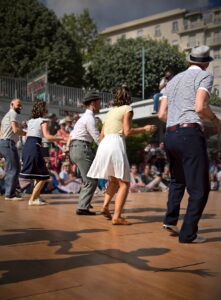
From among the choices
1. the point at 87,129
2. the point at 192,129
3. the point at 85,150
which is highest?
the point at 87,129

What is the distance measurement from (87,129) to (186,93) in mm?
2066

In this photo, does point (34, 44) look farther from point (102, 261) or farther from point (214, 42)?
point (102, 261)

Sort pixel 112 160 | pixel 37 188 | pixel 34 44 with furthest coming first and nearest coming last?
pixel 34 44 → pixel 37 188 → pixel 112 160

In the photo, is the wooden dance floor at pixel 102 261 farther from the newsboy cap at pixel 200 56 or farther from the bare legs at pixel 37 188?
the newsboy cap at pixel 200 56

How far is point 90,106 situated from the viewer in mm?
5988

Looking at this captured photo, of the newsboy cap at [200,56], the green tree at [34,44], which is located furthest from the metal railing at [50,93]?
the newsboy cap at [200,56]

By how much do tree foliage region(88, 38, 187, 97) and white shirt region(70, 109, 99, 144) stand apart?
107ft

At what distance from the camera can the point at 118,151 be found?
519cm

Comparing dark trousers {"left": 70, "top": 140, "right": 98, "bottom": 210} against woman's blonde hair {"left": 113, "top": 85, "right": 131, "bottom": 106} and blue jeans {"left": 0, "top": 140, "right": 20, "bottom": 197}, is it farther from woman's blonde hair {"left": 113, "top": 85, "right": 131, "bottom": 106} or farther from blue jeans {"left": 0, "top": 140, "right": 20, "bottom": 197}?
Answer: blue jeans {"left": 0, "top": 140, "right": 20, "bottom": 197}

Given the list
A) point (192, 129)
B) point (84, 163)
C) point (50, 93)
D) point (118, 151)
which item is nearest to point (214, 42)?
point (84, 163)

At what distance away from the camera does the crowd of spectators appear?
11.1 metres

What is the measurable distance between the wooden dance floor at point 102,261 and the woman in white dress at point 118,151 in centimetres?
38

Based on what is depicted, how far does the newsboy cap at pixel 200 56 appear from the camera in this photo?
4211 mm

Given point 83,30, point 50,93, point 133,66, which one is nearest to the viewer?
point 50,93
